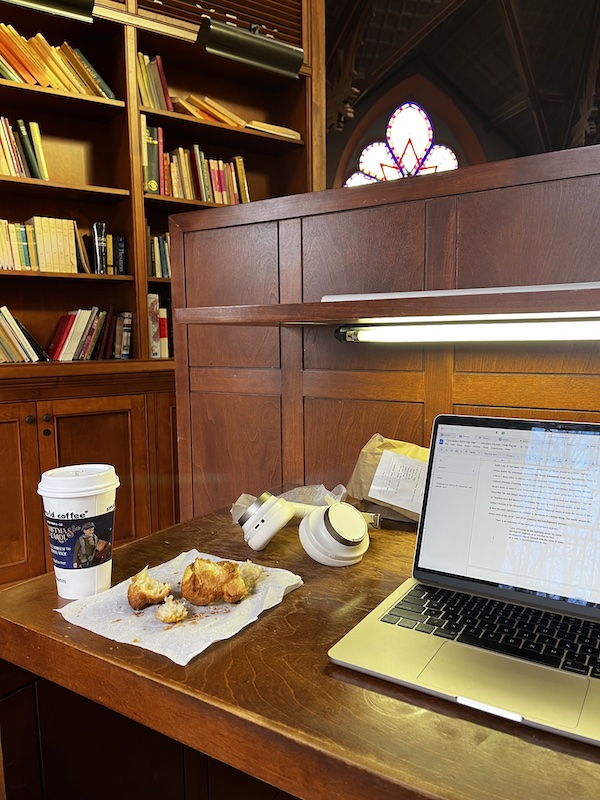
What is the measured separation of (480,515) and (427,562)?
0.11 meters

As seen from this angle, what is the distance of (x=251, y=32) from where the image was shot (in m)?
2.83

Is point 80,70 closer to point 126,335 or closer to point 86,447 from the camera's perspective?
point 126,335

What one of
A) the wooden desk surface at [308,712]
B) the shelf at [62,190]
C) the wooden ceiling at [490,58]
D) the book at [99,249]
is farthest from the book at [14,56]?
the wooden ceiling at [490,58]

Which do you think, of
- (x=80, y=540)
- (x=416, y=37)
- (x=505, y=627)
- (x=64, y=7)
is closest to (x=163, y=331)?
(x=64, y=7)

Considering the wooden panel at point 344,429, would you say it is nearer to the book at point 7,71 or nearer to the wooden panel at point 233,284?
the wooden panel at point 233,284

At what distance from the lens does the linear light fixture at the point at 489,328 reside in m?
0.94

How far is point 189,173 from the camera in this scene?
2994 mm

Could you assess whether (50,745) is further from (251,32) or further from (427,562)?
(251,32)

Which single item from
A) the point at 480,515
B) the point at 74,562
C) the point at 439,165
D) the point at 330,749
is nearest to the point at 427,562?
the point at 480,515

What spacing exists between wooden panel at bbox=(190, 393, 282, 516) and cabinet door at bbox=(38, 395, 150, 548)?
0.96 meters

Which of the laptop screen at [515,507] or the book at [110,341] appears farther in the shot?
the book at [110,341]

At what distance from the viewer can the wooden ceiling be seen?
5332 mm

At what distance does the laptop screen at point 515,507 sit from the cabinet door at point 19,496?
1.97 metres

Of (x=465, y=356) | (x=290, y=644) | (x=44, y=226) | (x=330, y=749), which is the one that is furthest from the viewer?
(x=44, y=226)
